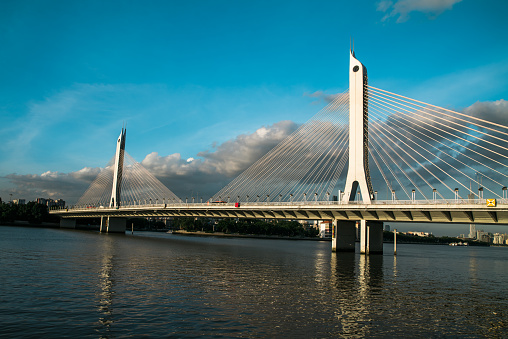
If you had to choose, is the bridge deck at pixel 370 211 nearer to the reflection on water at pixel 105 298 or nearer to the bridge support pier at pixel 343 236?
the bridge support pier at pixel 343 236

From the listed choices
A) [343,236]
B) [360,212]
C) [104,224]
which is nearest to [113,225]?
[104,224]

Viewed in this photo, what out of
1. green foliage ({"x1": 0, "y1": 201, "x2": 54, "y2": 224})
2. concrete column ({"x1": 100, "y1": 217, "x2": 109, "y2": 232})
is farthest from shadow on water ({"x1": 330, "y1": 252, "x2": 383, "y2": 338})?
green foliage ({"x1": 0, "y1": 201, "x2": 54, "y2": 224})

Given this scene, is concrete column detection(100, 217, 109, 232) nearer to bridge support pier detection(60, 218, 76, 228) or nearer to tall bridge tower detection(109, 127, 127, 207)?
tall bridge tower detection(109, 127, 127, 207)

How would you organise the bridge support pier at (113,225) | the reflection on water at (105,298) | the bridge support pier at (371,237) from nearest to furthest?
1. the reflection on water at (105,298)
2. the bridge support pier at (371,237)
3. the bridge support pier at (113,225)

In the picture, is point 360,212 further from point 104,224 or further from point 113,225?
point 104,224

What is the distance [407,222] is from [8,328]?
48123 mm

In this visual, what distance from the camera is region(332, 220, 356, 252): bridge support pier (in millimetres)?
63531

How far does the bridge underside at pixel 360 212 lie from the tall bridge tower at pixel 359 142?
8.40 feet

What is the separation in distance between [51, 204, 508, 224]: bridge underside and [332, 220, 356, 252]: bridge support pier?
4893 mm

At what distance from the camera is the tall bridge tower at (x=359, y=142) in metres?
53.6

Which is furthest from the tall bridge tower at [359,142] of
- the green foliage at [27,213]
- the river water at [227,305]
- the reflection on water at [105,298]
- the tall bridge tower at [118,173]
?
the green foliage at [27,213]

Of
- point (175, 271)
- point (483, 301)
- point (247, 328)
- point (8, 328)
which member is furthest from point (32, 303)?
point (483, 301)

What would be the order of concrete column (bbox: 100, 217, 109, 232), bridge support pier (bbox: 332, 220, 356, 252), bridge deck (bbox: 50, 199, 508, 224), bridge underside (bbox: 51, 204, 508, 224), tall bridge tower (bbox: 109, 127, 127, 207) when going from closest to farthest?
1. bridge deck (bbox: 50, 199, 508, 224)
2. bridge underside (bbox: 51, 204, 508, 224)
3. bridge support pier (bbox: 332, 220, 356, 252)
4. tall bridge tower (bbox: 109, 127, 127, 207)
5. concrete column (bbox: 100, 217, 109, 232)

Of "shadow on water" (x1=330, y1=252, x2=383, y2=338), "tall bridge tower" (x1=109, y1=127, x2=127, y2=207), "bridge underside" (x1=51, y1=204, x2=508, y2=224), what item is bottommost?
"shadow on water" (x1=330, y1=252, x2=383, y2=338)
